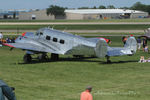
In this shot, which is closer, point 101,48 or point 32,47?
point 101,48

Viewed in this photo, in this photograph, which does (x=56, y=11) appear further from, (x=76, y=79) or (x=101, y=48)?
(x=76, y=79)

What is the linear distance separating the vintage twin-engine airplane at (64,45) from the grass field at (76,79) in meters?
1.01

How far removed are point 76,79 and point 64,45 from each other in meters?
8.50

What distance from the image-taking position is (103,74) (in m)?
23.8

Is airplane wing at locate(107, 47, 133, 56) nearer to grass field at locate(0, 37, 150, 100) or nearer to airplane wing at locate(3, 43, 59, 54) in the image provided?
grass field at locate(0, 37, 150, 100)

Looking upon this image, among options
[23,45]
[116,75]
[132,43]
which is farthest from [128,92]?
[23,45]

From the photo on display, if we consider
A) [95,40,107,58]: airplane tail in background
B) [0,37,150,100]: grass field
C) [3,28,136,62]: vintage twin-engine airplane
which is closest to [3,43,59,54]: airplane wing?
[3,28,136,62]: vintage twin-engine airplane

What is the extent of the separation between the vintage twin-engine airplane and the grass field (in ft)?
3.31

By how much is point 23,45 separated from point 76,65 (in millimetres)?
5143

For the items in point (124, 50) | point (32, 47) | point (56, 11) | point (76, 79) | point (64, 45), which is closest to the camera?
point (76, 79)

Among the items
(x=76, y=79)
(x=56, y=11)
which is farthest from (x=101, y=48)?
(x=56, y=11)

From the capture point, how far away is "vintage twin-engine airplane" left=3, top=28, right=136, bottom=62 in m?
27.8

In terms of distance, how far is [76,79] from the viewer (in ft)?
72.3

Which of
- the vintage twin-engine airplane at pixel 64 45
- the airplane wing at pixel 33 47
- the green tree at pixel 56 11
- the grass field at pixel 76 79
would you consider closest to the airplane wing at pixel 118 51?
the vintage twin-engine airplane at pixel 64 45
